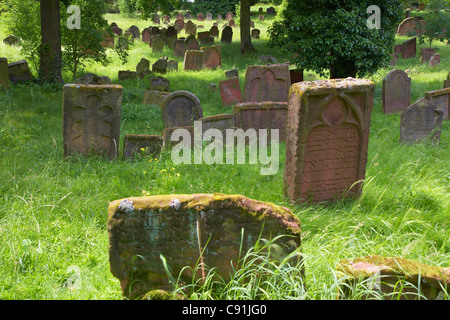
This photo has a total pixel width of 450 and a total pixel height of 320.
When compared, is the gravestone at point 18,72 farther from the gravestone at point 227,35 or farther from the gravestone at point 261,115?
the gravestone at point 227,35

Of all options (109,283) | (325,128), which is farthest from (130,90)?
(109,283)

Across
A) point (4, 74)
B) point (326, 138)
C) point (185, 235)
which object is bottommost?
point (185, 235)

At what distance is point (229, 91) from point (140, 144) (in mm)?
5430

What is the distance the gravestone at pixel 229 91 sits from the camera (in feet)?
39.8

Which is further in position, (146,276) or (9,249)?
(9,249)

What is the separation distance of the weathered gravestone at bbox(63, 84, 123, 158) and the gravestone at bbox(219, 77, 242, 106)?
17.5 ft

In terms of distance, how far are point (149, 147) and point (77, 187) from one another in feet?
6.28

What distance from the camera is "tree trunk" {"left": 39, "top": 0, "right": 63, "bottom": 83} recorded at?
12.6 m

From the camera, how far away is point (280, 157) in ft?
24.2

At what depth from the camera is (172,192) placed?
5.66 m

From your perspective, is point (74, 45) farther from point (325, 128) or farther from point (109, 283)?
point (109, 283)

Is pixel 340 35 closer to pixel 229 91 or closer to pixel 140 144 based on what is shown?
pixel 229 91

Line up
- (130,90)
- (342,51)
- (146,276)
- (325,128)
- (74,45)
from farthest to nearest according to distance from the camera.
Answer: (74,45)
(130,90)
(342,51)
(325,128)
(146,276)

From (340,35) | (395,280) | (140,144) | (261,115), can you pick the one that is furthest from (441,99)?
(395,280)
